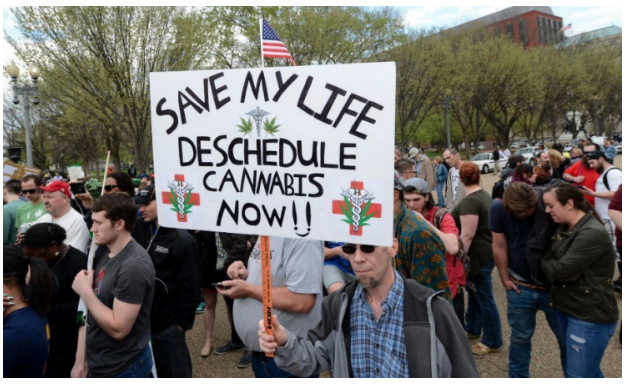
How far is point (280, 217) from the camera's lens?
2.08 meters

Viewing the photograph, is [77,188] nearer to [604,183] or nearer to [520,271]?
[520,271]

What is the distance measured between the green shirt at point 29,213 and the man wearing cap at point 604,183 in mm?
7079

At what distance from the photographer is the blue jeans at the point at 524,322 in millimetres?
3504

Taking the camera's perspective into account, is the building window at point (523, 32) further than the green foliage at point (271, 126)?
Yes

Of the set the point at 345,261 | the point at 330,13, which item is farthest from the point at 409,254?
the point at 330,13

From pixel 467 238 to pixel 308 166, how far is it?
2.81 meters

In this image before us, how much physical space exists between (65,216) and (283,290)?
3105 mm

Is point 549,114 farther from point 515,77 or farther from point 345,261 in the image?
point 345,261

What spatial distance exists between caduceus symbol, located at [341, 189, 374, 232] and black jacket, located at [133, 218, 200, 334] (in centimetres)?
191

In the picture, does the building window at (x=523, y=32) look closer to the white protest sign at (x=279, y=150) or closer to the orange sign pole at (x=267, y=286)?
the white protest sign at (x=279, y=150)

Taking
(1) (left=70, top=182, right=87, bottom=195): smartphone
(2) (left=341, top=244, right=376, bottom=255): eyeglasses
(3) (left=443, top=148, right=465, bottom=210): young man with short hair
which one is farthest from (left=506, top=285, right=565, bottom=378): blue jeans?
(1) (left=70, top=182, right=87, bottom=195): smartphone

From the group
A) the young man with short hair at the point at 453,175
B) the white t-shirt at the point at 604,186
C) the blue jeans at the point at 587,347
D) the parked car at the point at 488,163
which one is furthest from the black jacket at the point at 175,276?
the parked car at the point at 488,163

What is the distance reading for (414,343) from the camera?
1795mm

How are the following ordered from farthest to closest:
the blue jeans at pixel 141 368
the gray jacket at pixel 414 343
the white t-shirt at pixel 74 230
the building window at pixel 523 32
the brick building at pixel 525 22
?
the brick building at pixel 525 22, the building window at pixel 523 32, the white t-shirt at pixel 74 230, the blue jeans at pixel 141 368, the gray jacket at pixel 414 343
